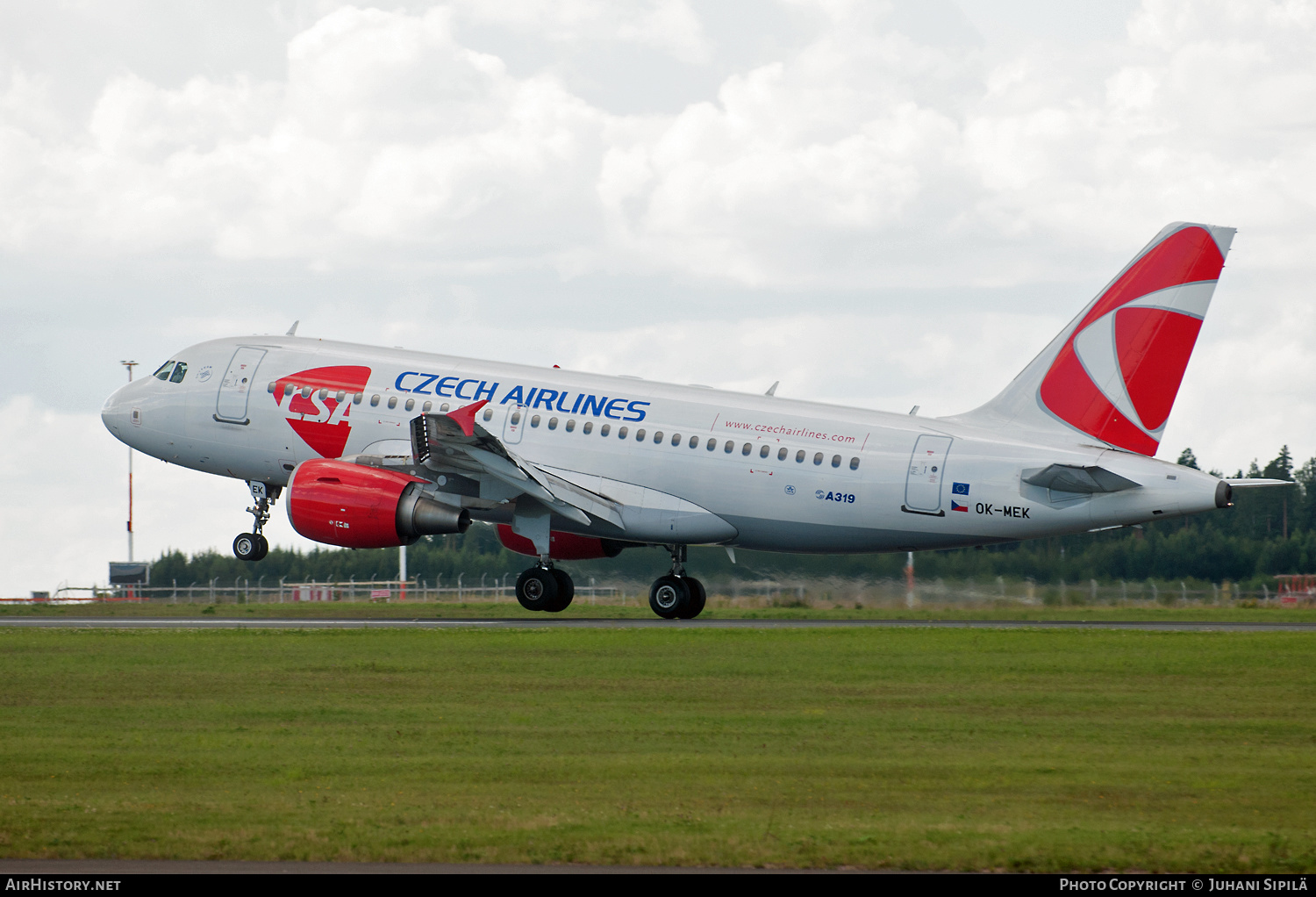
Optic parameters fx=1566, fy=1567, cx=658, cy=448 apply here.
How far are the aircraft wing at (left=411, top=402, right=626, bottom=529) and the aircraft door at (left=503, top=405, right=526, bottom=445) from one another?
0.87 meters

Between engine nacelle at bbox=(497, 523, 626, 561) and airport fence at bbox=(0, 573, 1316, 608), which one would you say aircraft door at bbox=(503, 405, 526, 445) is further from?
airport fence at bbox=(0, 573, 1316, 608)

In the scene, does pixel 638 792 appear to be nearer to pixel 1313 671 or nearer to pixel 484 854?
pixel 484 854

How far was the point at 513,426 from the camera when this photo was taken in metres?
38.5

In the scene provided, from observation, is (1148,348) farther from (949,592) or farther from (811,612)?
(811,612)

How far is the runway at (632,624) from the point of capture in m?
33.7

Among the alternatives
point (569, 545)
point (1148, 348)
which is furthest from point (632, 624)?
point (1148, 348)

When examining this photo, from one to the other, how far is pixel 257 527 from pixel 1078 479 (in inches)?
832

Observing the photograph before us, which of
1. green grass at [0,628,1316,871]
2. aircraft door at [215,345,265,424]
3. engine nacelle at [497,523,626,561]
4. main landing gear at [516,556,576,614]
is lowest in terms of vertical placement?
green grass at [0,628,1316,871]

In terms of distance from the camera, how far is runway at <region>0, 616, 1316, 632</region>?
33.7 meters

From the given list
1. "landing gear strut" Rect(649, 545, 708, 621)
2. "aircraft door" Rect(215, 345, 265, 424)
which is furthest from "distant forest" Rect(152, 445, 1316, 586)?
"aircraft door" Rect(215, 345, 265, 424)

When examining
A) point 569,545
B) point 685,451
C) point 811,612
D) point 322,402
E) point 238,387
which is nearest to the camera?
point 685,451

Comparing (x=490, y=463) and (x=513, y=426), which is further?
(x=513, y=426)

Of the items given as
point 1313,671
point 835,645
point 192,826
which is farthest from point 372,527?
point 192,826

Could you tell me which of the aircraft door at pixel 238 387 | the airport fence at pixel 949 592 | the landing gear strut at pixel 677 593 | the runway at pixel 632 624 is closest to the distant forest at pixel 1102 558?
the airport fence at pixel 949 592
